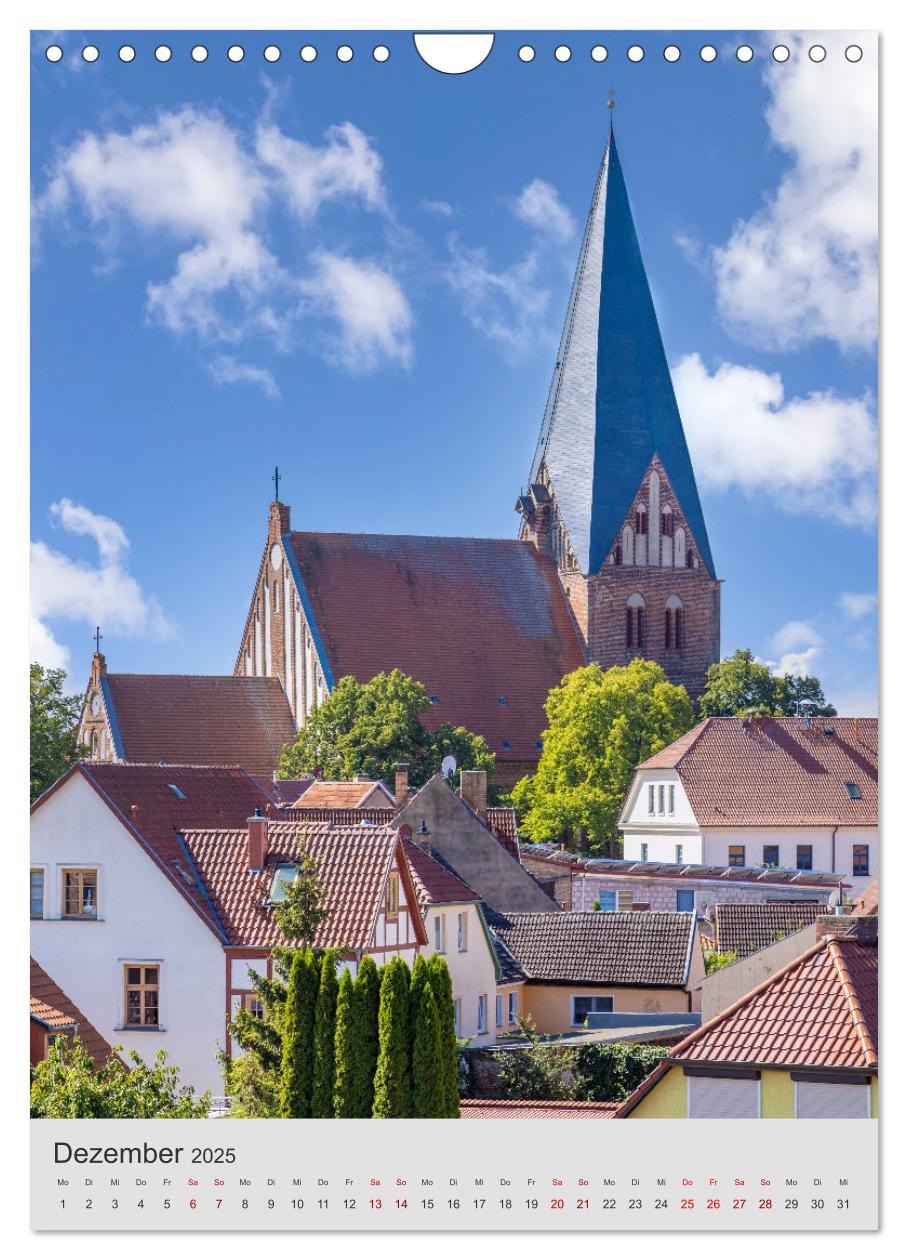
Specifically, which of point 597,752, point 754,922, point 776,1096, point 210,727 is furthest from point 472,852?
point 210,727

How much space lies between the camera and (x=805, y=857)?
30.3 m

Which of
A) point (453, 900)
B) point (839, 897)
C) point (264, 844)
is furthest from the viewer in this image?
point (839, 897)

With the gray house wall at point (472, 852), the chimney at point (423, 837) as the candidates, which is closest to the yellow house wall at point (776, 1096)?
the chimney at point (423, 837)

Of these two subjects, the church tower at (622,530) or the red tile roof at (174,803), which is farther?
the church tower at (622,530)

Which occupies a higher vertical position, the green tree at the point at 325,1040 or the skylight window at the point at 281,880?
the skylight window at the point at 281,880

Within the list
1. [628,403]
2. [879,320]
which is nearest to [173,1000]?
[879,320]

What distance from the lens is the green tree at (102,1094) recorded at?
9.60 m

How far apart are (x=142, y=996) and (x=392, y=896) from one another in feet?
5.35

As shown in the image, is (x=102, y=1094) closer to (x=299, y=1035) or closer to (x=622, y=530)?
(x=299, y=1035)

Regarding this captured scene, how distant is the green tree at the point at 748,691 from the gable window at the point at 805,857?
199 centimetres

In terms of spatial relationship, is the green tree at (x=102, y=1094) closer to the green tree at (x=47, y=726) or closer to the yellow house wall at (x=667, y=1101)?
the green tree at (x=47, y=726)

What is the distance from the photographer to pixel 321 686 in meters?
51.8
